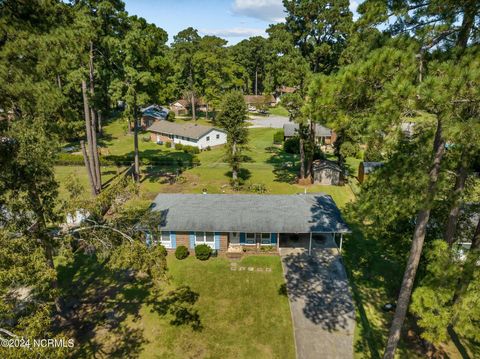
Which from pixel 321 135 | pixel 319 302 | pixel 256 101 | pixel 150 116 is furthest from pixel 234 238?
pixel 256 101

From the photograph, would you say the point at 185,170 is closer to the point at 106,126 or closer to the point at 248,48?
the point at 106,126

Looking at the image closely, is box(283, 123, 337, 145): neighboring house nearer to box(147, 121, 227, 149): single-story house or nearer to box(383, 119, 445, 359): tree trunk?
box(147, 121, 227, 149): single-story house

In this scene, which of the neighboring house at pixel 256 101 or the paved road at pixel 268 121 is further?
the neighboring house at pixel 256 101

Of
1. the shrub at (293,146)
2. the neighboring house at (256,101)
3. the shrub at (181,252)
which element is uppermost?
the neighboring house at (256,101)

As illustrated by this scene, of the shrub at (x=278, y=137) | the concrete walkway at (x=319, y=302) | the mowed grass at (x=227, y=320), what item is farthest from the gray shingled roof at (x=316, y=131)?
the mowed grass at (x=227, y=320)

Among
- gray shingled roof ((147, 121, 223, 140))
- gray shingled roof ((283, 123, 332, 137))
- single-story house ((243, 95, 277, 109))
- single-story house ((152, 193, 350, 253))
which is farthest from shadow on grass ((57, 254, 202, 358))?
single-story house ((243, 95, 277, 109))

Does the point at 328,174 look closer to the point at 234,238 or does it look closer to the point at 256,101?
the point at 234,238

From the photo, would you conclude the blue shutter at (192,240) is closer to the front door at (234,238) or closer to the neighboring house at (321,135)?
the front door at (234,238)
